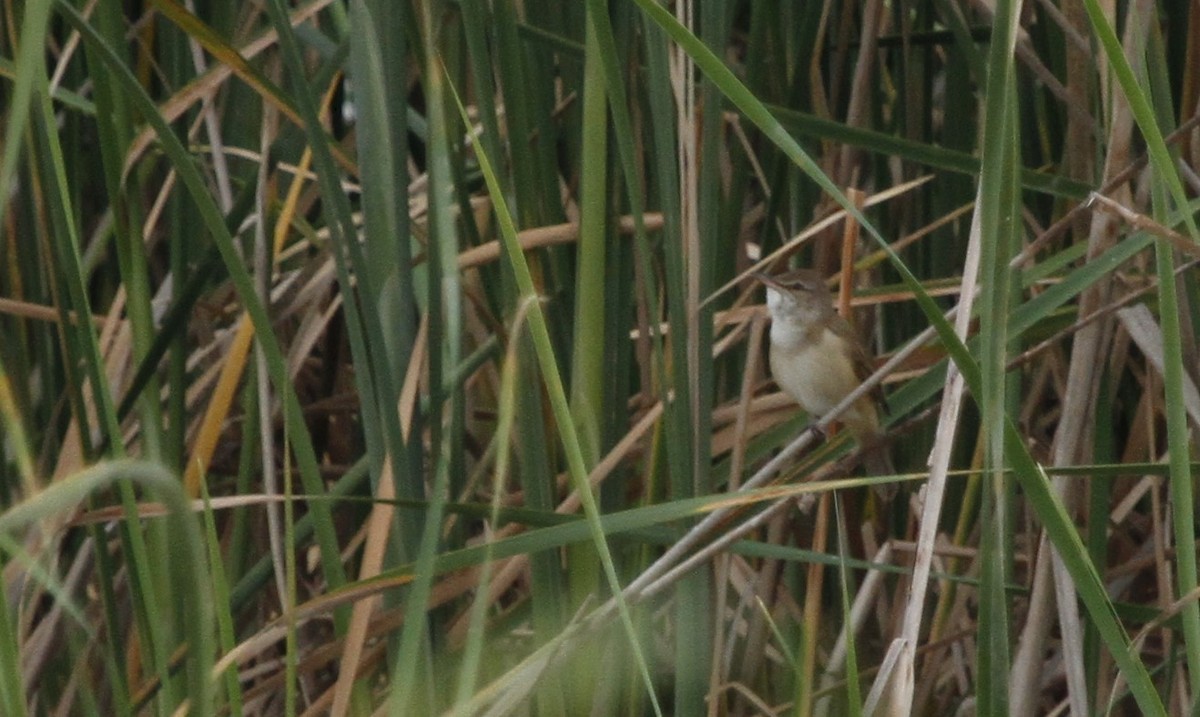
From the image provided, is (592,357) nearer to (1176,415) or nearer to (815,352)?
(1176,415)

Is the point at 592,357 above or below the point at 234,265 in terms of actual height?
below

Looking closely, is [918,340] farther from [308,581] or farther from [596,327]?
[308,581]

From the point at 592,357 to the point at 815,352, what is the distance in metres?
0.82

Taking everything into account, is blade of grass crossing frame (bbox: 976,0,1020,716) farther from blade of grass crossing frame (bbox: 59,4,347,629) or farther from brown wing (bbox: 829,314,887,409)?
brown wing (bbox: 829,314,887,409)

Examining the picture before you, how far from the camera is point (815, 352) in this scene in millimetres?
2336

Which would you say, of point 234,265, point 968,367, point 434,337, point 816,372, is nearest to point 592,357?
point 434,337

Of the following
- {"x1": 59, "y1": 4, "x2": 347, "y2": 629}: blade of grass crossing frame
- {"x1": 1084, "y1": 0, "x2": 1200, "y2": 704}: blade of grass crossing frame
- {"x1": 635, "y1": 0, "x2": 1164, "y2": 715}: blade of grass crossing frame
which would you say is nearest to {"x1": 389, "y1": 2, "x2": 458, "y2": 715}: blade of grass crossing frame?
{"x1": 59, "y1": 4, "x2": 347, "y2": 629}: blade of grass crossing frame

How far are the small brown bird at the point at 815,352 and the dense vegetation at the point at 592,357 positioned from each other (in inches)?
1.8

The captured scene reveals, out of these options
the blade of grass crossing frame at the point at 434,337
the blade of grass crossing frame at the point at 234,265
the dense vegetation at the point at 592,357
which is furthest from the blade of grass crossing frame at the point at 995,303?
the blade of grass crossing frame at the point at 234,265

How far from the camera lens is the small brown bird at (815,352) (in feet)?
6.93

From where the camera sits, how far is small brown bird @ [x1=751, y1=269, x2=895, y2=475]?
6.93 feet

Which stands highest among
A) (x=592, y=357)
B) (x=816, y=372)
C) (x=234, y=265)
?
(x=234, y=265)

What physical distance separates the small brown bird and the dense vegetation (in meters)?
0.05

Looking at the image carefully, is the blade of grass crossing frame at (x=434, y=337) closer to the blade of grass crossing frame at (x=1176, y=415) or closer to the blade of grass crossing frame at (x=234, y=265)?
the blade of grass crossing frame at (x=234, y=265)
